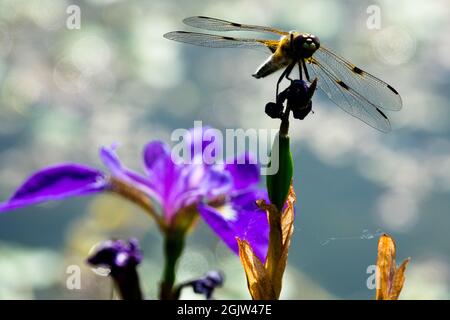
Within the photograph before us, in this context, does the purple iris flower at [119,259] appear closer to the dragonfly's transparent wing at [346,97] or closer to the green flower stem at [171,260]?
the green flower stem at [171,260]

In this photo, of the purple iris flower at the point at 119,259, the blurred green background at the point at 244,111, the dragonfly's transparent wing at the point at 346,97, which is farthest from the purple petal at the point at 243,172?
the blurred green background at the point at 244,111

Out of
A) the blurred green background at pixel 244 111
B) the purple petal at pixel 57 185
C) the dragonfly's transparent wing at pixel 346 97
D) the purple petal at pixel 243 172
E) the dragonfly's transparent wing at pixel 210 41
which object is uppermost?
the blurred green background at pixel 244 111

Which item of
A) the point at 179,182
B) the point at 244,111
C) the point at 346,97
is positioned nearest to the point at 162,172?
the point at 179,182

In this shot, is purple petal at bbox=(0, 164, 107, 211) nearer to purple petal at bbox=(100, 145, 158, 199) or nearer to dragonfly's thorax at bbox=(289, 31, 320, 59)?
purple petal at bbox=(100, 145, 158, 199)

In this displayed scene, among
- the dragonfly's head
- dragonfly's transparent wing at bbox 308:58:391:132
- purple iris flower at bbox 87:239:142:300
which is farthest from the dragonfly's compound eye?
purple iris flower at bbox 87:239:142:300

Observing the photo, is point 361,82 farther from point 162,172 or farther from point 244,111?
point 244,111
